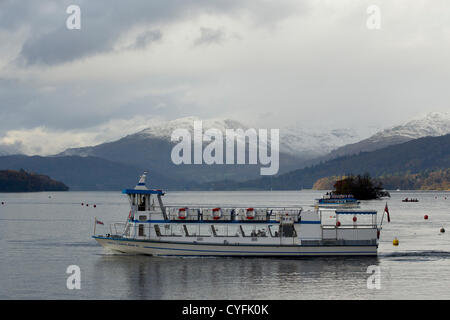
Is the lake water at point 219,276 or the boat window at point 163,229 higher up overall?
the boat window at point 163,229

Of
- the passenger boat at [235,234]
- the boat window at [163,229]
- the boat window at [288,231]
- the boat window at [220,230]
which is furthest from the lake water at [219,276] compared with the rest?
the boat window at [220,230]

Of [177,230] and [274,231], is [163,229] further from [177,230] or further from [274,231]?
[274,231]

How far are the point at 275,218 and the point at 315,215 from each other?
4.07 m

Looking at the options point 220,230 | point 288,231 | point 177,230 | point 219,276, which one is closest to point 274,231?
point 288,231

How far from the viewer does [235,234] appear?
6875 centimetres

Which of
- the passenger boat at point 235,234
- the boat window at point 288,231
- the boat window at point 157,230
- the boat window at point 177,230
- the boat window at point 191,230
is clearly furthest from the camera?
the boat window at point 191,230

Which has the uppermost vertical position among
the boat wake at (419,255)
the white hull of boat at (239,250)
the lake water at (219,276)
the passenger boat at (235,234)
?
the passenger boat at (235,234)

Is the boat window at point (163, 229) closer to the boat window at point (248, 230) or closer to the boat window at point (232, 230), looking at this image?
the boat window at point (232, 230)

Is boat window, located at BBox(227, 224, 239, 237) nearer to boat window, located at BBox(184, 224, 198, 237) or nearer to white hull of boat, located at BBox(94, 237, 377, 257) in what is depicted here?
white hull of boat, located at BBox(94, 237, 377, 257)

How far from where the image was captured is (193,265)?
63.6 m

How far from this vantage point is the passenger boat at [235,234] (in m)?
67.2
